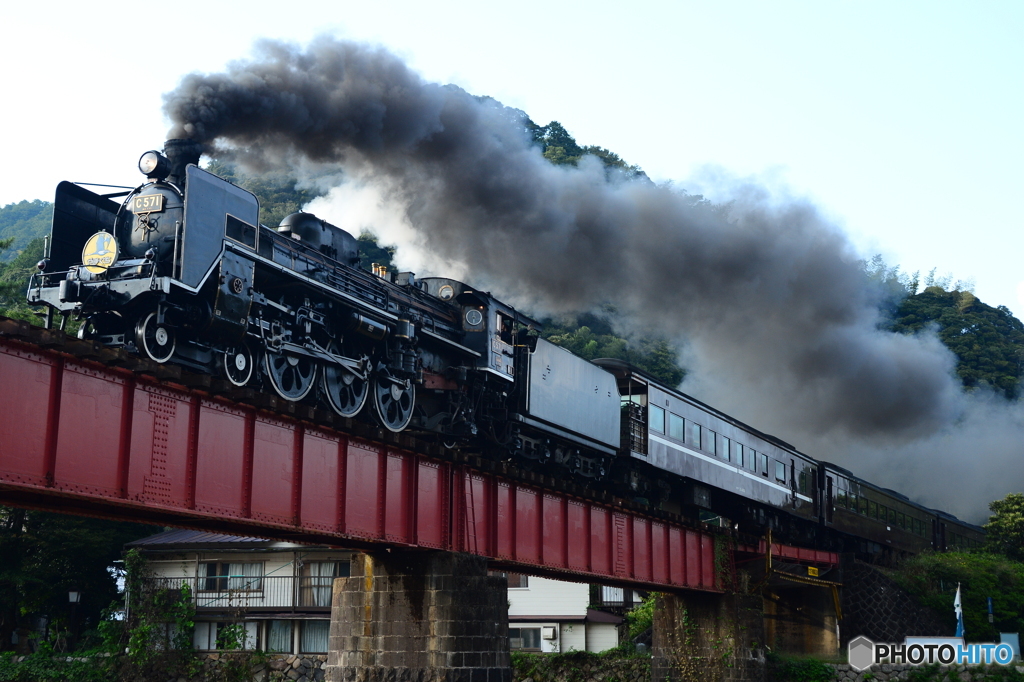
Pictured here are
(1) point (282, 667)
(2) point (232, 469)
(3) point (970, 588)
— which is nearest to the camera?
(2) point (232, 469)

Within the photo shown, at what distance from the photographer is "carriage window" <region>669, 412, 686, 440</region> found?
29438 mm

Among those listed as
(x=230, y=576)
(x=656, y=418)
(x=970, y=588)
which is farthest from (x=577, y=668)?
(x=970, y=588)

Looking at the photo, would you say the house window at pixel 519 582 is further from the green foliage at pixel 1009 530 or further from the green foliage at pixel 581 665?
the green foliage at pixel 1009 530

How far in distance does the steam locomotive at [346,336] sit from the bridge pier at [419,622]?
126 inches

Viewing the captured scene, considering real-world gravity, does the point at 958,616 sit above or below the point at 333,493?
below

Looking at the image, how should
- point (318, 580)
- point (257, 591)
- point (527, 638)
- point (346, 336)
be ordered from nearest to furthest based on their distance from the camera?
1. point (346, 336)
2. point (318, 580)
3. point (257, 591)
4. point (527, 638)

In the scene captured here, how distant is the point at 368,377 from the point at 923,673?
61.3 ft

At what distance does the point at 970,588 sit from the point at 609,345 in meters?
42.7

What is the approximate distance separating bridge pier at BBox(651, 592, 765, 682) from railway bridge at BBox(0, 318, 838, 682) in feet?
15.7

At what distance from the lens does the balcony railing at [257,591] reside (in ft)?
113

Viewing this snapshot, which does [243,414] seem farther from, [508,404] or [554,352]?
[554,352]

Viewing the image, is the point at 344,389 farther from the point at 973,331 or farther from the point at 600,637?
the point at 973,331

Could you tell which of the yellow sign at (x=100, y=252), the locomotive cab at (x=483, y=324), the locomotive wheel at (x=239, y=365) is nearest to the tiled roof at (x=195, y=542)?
the locomotive cab at (x=483, y=324)

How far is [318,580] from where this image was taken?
3462cm
